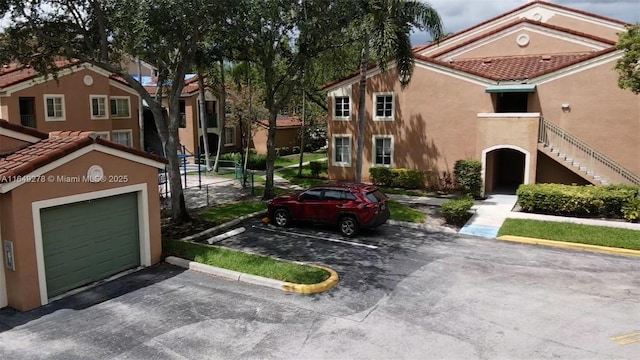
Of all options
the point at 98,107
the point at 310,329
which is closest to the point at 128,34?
the point at 310,329

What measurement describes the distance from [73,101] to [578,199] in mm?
28534

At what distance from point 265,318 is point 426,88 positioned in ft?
59.6

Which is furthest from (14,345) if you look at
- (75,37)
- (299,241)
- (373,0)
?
(373,0)

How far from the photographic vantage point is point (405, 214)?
1892 centimetres

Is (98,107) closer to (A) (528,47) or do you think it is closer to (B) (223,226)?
(B) (223,226)

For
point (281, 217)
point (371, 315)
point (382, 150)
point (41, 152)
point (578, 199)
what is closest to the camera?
point (371, 315)

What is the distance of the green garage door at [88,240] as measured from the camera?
35.2 feet

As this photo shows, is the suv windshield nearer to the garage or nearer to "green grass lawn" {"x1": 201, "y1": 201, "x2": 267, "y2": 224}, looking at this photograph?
"green grass lawn" {"x1": 201, "y1": 201, "x2": 267, "y2": 224}

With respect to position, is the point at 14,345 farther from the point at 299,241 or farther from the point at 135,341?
the point at 299,241

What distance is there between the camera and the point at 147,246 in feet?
42.4

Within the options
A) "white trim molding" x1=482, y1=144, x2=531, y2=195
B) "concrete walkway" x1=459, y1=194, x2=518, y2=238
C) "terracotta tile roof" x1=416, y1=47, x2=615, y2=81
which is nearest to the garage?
"concrete walkway" x1=459, y1=194, x2=518, y2=238

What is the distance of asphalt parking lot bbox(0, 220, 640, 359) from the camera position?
8.32 metres

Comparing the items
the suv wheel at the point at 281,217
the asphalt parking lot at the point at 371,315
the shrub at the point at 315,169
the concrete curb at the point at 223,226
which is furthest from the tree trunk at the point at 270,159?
the asphalt parking lot at the point at 371,315

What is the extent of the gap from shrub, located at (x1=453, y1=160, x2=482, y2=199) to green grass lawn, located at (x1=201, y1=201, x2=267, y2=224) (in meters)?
9.36
